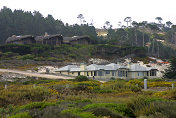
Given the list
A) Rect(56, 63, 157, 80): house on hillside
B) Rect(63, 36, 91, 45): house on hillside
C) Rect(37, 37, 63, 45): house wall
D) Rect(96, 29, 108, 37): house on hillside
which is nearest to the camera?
Rect(56, 63, 157, 80): house on hillside

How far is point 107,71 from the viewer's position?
47.3m

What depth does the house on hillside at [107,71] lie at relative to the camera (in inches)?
1823

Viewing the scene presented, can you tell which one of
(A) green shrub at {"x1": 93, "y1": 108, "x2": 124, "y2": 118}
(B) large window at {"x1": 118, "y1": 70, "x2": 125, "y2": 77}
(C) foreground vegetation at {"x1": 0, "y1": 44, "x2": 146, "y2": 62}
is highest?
(A) green shrub at {"x1": 93, "y1": 108, "x2": 124, "y2": 118}

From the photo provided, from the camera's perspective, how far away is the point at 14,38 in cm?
7906

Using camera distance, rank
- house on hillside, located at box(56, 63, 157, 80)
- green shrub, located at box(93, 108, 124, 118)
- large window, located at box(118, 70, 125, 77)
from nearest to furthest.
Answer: green shrub, located at box(93, 108, 124, 118)
house on hillside, located at box(56, 63, 157, 80)
large window, located at box(118, 70, 125, 77)

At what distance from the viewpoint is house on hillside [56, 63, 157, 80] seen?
46312 millimetres

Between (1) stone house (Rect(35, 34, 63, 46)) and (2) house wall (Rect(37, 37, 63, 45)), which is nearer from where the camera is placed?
(1) stone house (Rect(35, 34, 63, 46))

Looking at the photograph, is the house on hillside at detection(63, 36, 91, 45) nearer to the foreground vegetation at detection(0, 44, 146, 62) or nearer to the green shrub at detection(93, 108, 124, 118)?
the foreground vegetation at detection(0, 44, 146, 62)

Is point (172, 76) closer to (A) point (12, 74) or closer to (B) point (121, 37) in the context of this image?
(A) point (12, 74)

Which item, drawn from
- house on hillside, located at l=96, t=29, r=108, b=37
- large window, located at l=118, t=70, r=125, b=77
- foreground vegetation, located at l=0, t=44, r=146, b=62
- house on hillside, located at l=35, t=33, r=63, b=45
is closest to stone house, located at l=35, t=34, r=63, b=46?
house on hillside, located at l=35, t=33, r=63, b=45

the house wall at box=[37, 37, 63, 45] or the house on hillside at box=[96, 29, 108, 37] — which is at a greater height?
the house on hillside at box=[96, 29, 108, 37]

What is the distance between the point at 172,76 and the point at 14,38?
52656 millimetres

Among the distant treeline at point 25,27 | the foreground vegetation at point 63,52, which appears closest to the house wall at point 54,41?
the foreground vegetation at point 63,52

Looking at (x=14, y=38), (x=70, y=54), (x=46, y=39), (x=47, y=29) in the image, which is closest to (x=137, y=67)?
(x=70, y=54)
